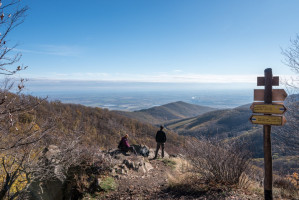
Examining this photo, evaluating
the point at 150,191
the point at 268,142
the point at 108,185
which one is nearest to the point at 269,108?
the point at 268,142

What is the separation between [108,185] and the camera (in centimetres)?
623

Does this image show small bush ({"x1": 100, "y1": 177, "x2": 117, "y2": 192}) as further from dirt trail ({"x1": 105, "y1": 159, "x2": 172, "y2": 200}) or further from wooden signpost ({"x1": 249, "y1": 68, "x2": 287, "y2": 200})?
wooden signpost ({"x1": 249, "y1": 68, "x2": 287, "y2": 200})

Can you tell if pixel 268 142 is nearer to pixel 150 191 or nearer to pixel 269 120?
pixel 269 120

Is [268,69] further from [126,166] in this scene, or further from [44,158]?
[44,158]

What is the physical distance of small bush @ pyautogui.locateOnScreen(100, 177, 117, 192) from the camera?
6136 millimetres

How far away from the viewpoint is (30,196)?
256 inches

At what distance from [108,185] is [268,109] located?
506cm

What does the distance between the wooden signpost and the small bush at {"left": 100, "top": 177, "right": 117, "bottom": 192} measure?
4.29 meters

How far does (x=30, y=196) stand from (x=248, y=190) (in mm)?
6763

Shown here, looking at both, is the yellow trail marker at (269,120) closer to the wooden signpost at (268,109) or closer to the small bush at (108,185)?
the wooden signpost at (268,109)

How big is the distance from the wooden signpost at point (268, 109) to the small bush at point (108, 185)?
4289 mm

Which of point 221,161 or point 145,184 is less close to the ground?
point 221,161

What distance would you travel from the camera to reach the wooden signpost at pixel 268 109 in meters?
3.75

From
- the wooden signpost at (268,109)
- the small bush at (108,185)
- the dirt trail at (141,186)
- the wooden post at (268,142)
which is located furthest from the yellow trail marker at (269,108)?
the small bush at (108,185)
